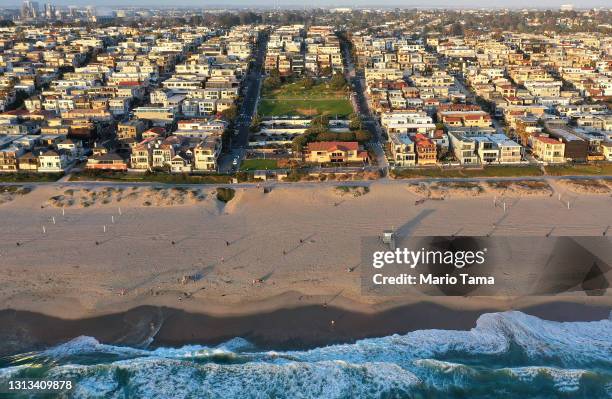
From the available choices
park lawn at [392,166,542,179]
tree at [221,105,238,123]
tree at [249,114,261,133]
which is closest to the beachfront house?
park lawn at [392,166,542,179]

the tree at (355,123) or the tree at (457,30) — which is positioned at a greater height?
the tree at (457,30)

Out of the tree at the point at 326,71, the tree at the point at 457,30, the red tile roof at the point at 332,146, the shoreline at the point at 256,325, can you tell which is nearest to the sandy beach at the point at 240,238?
the shoreline at the point at 256,325

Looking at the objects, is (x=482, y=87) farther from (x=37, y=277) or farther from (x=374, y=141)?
(x=37, y=277)

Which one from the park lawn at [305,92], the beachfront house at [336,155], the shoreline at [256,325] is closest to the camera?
the shoreline at [256,325]

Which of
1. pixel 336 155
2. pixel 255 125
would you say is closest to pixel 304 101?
pixel 255 125

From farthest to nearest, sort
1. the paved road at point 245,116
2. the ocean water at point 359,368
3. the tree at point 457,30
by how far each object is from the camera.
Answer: the tree at point 457,30 → the paved road at point 245,116 → the ocean water at point 359,368

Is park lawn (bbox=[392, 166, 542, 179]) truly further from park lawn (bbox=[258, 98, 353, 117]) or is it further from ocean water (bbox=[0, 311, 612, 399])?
park lawn (bbox=[258, 98, 353, 117])

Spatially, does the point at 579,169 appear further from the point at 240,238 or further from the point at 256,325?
the point at 256,325

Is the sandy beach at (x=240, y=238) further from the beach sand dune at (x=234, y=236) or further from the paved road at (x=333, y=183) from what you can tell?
the paved road at (x=333, y=183)
